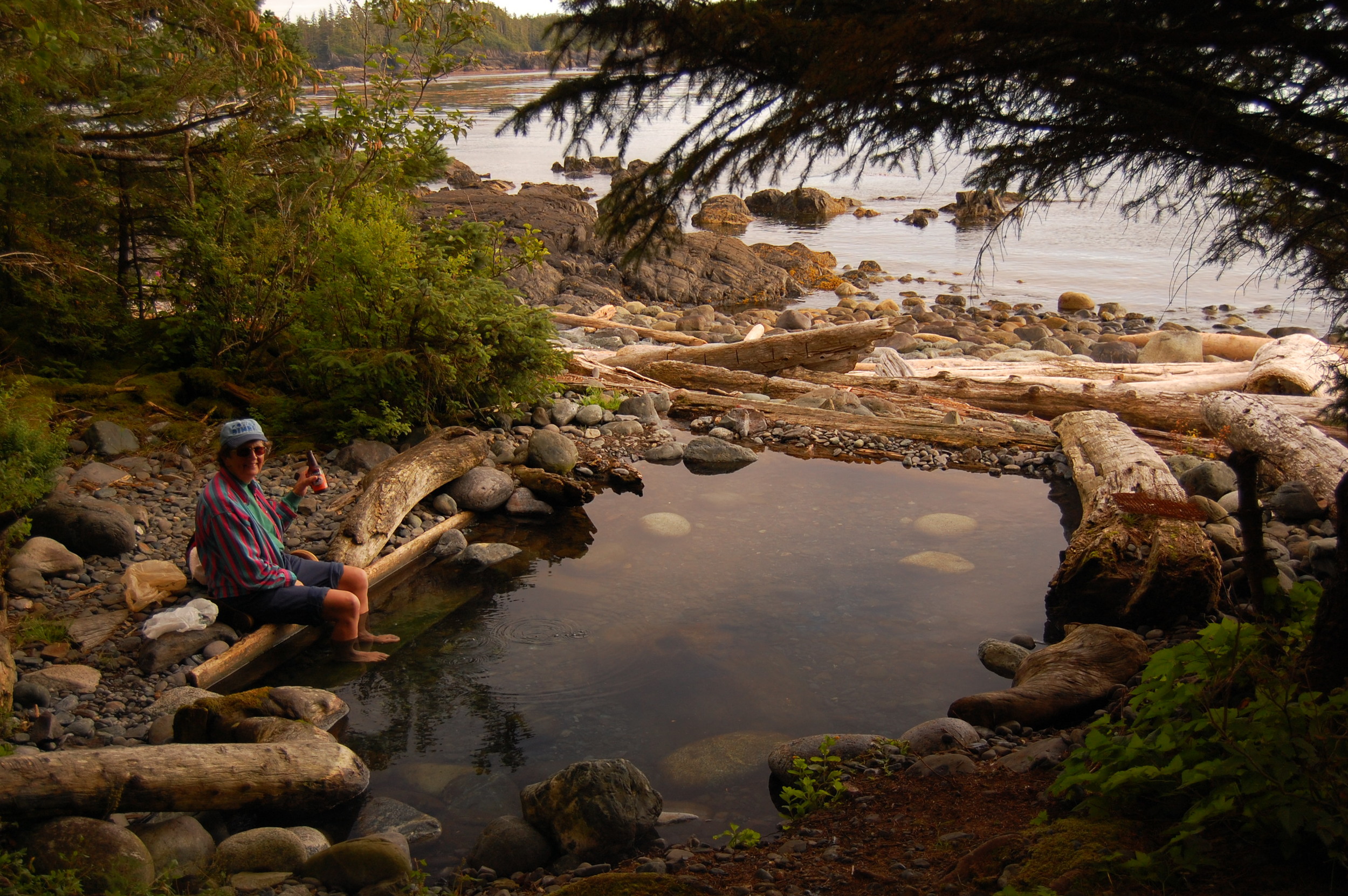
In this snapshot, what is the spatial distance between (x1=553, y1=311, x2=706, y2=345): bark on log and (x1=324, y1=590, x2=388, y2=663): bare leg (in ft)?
35.2

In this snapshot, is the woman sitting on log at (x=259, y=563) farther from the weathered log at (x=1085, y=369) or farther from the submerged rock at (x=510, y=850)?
the weathered log at (x=1085, y=369)

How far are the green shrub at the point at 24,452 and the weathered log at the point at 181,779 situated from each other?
8.06 ft

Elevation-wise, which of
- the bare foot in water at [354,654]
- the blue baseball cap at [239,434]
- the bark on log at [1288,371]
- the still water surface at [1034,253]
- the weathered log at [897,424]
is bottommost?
the bare foot in water at [354,654]

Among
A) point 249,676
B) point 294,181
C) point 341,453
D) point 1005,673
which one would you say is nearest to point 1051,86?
point 1005,673

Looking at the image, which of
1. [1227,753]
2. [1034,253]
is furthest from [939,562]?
[1034,253]

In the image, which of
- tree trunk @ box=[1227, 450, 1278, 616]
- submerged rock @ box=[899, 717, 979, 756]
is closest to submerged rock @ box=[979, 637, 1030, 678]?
submerged rock @ box=[899, 717, 979, 756]

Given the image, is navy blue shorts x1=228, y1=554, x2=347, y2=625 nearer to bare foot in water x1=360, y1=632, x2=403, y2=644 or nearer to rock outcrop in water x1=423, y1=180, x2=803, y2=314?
bare foot in water x1=360, y1=632, x2=403, y2=644

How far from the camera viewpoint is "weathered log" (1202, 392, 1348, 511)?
7.56 m

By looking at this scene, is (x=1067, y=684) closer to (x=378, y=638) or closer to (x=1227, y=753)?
(x=1227, y=753)

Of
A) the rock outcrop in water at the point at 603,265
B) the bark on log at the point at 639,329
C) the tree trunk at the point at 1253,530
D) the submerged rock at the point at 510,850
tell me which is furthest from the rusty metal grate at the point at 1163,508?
the rock outcrop in water at the point at 603,265

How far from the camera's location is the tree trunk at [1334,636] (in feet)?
10.6

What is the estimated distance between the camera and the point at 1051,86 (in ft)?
10.4

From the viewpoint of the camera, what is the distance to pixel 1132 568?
20.0 feet

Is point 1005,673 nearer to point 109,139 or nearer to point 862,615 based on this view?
point 862,615
